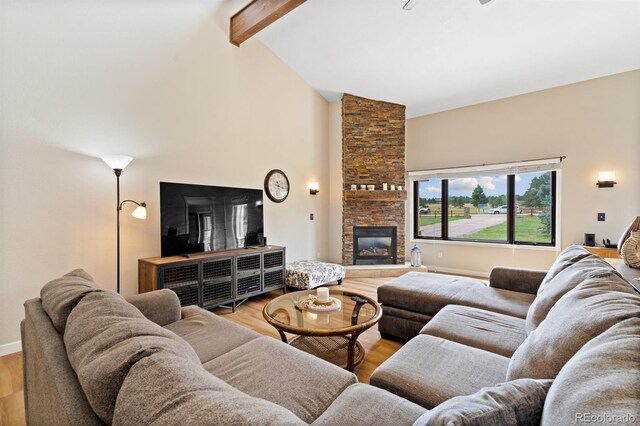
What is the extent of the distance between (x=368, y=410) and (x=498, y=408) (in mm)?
504

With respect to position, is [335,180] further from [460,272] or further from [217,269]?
[217,269]

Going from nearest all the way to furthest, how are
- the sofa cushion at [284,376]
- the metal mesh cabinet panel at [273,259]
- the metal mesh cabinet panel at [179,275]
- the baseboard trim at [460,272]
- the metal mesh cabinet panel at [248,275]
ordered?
the sofa cushion at [284,376] < the metal mesh cabinet panel at [179,275] < the metal mesh cabinet panel at [248,275] < the metal mesh cabinet panel at [273,259] < the baseboard trim at [460,272]

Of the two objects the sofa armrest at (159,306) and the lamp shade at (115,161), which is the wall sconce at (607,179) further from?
the lamp shade at (115,161)

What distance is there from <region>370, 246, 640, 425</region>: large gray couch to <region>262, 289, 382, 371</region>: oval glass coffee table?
1.32ft

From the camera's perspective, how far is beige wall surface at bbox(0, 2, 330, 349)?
2.47 m

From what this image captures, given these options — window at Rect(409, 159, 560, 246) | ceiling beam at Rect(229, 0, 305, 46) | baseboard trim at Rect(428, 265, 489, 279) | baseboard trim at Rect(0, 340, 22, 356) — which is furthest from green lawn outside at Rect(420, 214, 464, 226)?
baseboard trim at Rect(0, 340, 22, 356)

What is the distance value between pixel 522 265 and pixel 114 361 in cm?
549

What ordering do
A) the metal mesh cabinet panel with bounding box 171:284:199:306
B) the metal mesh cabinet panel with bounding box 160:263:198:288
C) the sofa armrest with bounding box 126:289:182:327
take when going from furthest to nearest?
1. the metal mesh cabinet panel with bounding box 171:284:199:306
2. the metal mesh cabinet panel with bounding box 160:263:198:288
3. the sofa armrest with bounding box 126:289:182:327

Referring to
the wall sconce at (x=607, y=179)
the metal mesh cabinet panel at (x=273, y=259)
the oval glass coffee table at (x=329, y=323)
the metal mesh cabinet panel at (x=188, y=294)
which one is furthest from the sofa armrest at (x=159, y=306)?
the wall sconce at (x=607, y=179)

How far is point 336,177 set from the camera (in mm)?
5586

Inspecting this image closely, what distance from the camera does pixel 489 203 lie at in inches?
197

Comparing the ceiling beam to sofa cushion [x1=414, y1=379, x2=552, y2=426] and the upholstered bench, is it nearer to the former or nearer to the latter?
the upholstered bench

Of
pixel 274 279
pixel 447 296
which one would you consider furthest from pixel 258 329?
pixel 447 296

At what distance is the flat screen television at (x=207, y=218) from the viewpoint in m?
3.28
